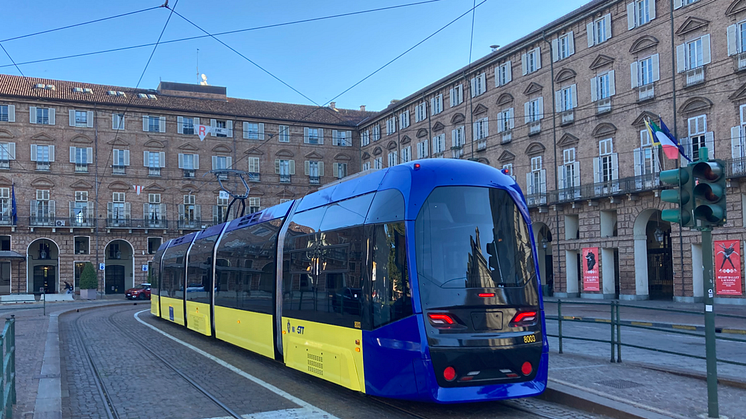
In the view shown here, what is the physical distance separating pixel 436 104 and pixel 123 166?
1096 inches

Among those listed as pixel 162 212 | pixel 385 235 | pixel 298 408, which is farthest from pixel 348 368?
pixel 162 212

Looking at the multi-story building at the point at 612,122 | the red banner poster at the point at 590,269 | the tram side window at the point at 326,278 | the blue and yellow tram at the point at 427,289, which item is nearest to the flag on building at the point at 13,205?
the multi-story building at the point at 612,122

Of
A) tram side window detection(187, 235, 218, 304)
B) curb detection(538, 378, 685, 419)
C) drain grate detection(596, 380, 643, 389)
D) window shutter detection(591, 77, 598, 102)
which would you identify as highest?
window shutter detection(591, 77, 598, 102)

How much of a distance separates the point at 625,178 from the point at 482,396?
2945 centimetres

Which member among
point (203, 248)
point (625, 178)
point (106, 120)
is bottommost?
point (203, 248)

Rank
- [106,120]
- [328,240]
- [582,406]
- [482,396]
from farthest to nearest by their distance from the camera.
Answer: [106,120]
[328,240]
[582,406]
[482,396]

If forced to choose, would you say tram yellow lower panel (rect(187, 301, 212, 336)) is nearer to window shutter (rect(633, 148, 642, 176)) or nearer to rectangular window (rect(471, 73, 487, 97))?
window shutter (rect(633, 148, 642, 176))

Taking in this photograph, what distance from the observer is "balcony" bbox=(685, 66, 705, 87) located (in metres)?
30.0

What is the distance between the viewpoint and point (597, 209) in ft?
120

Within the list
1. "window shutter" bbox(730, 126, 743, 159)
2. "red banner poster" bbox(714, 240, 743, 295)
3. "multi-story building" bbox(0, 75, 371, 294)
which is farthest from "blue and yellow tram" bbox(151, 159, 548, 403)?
"multi-story building" bbox(0, 75, 371, 294)

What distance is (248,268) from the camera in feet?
44.1

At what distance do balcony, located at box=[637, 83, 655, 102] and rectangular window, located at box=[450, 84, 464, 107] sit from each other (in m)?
15.1

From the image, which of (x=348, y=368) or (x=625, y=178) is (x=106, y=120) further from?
(x=348, y=368)

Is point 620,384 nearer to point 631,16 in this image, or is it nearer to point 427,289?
point 427,289
